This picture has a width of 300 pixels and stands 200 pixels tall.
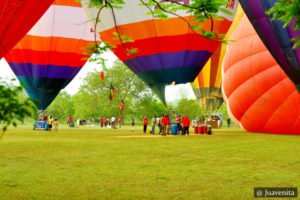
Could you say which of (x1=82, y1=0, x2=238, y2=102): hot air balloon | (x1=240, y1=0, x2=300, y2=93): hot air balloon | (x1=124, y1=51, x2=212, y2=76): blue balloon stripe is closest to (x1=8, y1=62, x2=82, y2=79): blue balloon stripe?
(x1=82, y1=0, x2=238, y2=102): hot air balloon

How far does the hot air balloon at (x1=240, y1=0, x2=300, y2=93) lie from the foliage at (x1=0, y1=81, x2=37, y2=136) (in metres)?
11.7

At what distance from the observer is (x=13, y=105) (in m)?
2.20

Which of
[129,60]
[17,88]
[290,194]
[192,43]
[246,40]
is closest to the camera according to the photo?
[17,88]

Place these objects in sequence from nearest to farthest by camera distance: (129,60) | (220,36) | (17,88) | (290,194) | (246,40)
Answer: (17,88), (220,36), (290,194), (129,60), (246,40)

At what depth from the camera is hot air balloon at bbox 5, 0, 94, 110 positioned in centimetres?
2319

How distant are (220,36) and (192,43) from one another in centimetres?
1227

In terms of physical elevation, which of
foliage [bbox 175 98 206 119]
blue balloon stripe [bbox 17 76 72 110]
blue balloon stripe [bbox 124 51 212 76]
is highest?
foliage [bbox 175 98 206 119]

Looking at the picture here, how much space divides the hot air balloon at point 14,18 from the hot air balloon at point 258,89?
15791 mm

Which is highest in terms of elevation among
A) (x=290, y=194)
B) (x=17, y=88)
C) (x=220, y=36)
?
(x=220, y=36)

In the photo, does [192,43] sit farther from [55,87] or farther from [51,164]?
[55,87]

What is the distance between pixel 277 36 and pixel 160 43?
577 cm

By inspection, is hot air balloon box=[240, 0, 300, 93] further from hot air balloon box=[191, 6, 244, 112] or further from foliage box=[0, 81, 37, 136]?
hot air balloon box=[191, 6, 244, 112]

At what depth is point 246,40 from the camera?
23656mm

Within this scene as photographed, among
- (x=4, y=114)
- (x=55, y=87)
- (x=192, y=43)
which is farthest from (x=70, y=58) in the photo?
(x=4, y=114)
